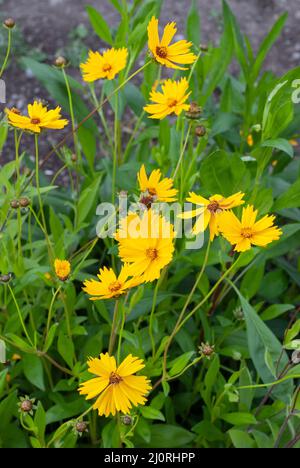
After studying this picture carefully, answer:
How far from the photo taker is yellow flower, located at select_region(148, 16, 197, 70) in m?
0.94

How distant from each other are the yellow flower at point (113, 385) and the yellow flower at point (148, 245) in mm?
124

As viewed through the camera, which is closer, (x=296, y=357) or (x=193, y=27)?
(x=296, y=357)

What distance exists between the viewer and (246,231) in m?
0.82

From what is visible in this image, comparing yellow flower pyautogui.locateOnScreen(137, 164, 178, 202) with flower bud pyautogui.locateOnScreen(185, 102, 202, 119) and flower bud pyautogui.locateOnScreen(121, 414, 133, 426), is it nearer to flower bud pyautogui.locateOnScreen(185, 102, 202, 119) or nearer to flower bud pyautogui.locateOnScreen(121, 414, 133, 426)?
flower bud pyautogui.locateOnScreen(185, 102, 202, 119)

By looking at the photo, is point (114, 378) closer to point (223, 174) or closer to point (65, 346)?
point (65, 346)

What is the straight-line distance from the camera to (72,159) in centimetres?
126

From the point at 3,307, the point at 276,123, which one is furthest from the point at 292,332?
the point at 3,307

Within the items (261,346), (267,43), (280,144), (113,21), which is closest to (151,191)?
(280,144)

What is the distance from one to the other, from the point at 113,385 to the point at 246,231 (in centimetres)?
27

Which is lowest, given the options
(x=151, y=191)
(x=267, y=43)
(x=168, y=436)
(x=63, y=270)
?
(x=168, y=436)

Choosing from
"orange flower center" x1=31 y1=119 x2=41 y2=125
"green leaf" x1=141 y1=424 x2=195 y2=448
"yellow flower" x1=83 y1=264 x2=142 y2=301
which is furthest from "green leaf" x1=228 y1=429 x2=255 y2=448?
"orange flower center" x1=31 y1=119 x2=41 y2=125

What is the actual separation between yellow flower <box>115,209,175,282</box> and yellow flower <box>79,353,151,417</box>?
124 mm

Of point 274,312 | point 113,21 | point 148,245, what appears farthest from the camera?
point 113,21

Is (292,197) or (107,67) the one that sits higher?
(107,67)
